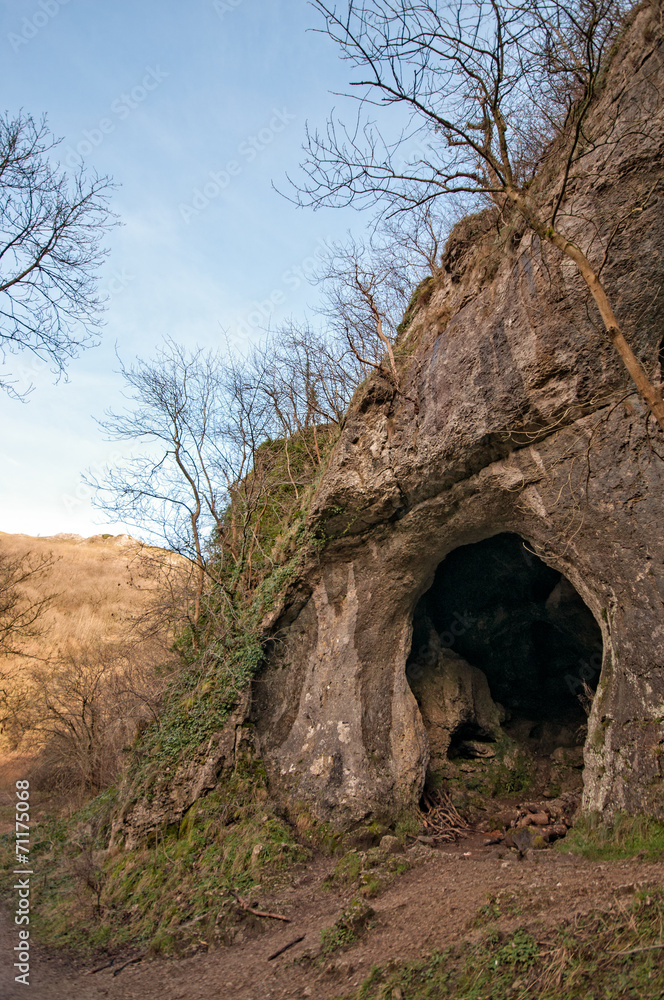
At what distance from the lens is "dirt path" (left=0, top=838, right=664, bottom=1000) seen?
4320mm

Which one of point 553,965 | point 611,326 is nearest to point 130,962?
point 553,965

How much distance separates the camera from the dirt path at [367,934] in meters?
4.32

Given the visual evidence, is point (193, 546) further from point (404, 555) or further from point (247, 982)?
point (247, 982)

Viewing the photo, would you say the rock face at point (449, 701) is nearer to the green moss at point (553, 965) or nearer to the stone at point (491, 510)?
the stone at point (491, 510)

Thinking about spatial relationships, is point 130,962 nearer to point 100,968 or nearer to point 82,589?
point 100,968

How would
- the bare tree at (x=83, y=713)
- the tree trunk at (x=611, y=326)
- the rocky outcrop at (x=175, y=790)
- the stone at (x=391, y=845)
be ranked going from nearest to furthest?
the tree trunk at (x=611, y=326) → the stone at (x=391, y=845) → the rocky outcrop at (x=175, y=790) → the bare tree at (x=83, y=713)

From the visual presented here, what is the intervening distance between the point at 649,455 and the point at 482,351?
246 centimetres

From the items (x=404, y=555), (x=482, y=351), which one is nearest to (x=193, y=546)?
(x=404, y=555)

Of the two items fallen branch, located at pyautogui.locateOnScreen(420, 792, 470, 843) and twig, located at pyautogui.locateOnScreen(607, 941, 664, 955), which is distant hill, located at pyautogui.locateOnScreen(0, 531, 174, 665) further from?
twig, located at pyautogui.locateOnScreen(607, 941, 664, 955)

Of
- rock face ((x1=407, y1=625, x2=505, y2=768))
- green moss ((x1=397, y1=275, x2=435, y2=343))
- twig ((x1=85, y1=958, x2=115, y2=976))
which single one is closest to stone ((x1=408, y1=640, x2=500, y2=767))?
rock face ((x1=407, y1=625, x2=505, y2=768))

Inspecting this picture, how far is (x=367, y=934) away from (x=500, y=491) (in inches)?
193

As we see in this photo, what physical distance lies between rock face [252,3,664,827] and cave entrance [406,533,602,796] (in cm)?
14

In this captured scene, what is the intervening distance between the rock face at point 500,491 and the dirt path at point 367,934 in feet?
3.46

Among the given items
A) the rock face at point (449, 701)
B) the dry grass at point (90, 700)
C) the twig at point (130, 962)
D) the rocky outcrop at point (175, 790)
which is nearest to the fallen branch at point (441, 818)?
the rock face at point (449, 701)
